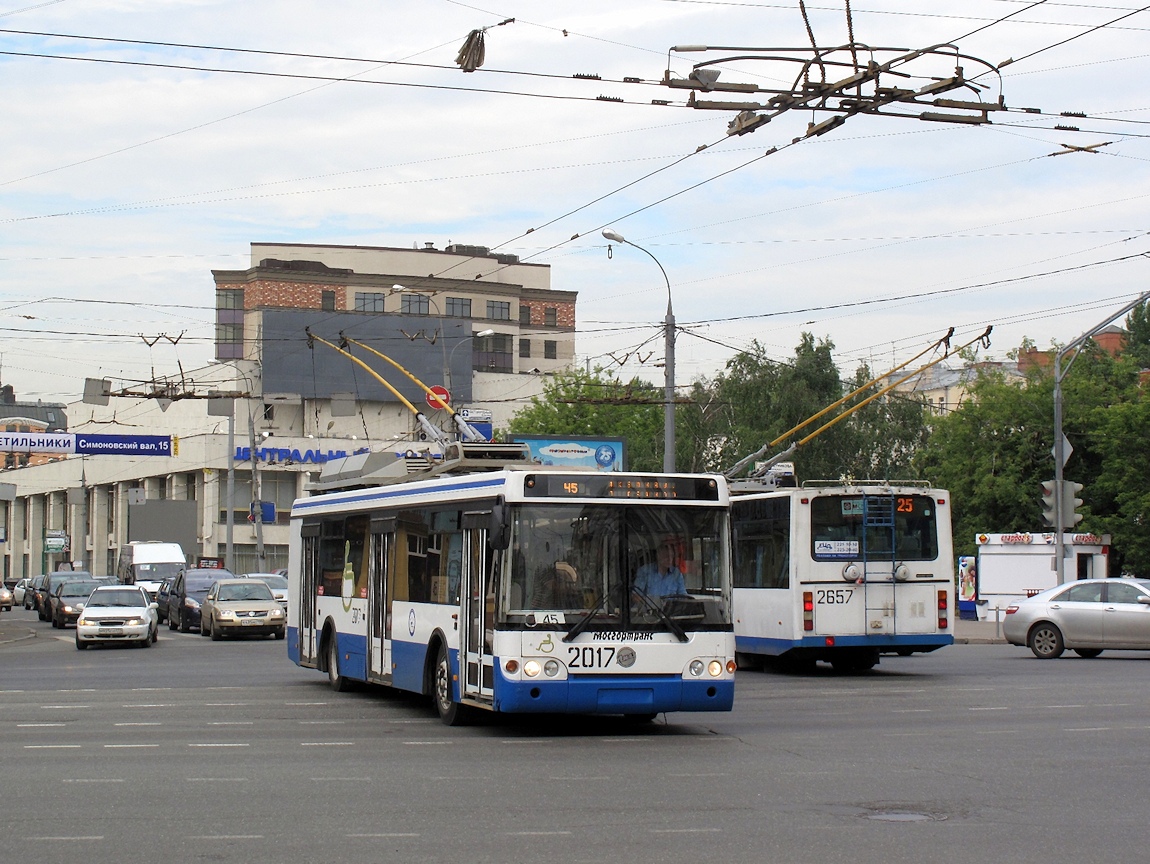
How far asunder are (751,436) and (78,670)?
1807 inches

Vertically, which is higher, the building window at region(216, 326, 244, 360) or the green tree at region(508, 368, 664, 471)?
→ the building window at region(216, 326, 244, 360)

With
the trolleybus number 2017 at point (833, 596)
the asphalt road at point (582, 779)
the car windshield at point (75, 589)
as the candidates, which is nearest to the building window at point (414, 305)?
the car windshield at point (75, 589)

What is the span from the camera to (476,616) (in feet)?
49.0

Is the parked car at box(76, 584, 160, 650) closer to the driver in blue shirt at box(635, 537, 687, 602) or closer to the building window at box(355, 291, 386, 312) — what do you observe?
the driver in blue shirt at box(635, 537, 687, 602)

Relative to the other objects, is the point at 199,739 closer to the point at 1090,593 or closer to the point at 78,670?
the point at 78,670

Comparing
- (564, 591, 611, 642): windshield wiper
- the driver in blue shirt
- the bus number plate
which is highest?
the driver in blue shirt

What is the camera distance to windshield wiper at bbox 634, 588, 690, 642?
14.5 metres

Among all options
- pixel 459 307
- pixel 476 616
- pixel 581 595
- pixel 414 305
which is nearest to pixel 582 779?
pixel 581 595

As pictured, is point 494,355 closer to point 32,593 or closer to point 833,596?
point 32,593

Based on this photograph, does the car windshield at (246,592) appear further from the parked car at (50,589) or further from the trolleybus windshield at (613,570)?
the trolleybus windshield at (613,570)

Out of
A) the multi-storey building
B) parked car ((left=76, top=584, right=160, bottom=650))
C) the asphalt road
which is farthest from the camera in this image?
the multi-storey building

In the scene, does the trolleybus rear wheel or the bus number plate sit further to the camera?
the trolleybus rear wheel

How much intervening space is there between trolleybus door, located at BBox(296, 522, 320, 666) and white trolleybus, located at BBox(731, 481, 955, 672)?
6764 millimetres

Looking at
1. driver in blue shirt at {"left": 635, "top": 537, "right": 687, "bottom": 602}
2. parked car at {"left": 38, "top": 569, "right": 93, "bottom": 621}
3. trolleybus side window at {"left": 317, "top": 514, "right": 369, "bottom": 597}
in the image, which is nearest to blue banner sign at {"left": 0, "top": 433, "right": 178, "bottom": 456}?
parked car at {"left": 38, "top": 569, "right": 93, "bottom": 621}
